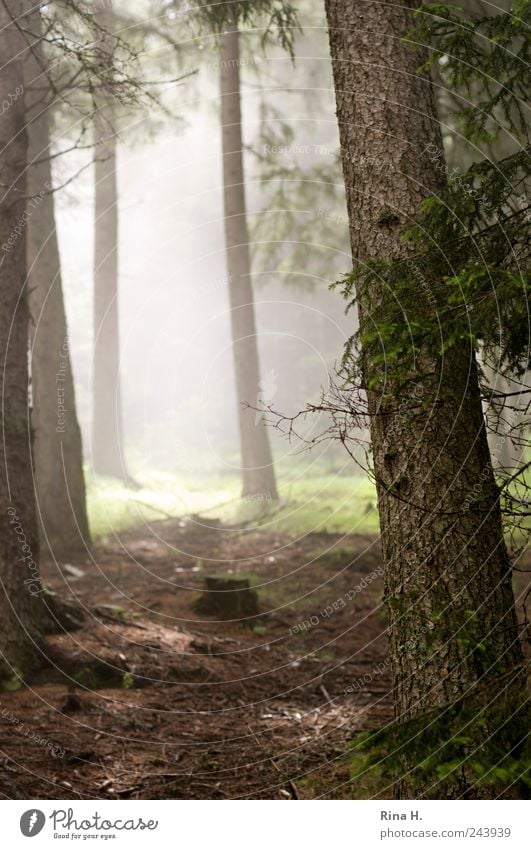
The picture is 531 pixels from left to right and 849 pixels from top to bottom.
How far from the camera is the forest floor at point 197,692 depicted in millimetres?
4125

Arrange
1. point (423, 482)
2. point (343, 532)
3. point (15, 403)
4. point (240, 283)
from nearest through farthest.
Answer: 1. point (423, 482)
2. point (15, 403)
3. point (343, 532)
4. point (240, 283)

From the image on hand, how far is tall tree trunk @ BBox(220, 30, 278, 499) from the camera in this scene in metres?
13.3

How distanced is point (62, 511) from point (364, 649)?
16.6 ft

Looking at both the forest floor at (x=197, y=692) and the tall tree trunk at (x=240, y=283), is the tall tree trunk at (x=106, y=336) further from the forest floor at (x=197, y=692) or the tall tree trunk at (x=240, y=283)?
the forest floor at (x=197, y=692)

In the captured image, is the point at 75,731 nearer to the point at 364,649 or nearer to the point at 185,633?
the point at 185,633

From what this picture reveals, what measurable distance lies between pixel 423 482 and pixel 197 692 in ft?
10.4

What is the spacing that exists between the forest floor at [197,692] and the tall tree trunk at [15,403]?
44cm

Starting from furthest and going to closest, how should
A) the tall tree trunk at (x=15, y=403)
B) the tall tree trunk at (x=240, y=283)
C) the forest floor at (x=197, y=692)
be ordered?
1. the tall tree trunk at (x=240, y=283)
2. the tall tree trunk at (x=15, y=403)
3. the forest floor at (x=197, y=692)

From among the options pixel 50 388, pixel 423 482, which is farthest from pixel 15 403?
pixel 50 388

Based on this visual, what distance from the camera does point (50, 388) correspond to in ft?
33.9

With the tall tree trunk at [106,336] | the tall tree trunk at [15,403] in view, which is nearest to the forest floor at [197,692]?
the tall tree trunk at [15,403]

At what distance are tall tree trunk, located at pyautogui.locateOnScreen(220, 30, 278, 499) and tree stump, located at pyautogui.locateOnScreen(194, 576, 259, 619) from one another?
16.7 feet

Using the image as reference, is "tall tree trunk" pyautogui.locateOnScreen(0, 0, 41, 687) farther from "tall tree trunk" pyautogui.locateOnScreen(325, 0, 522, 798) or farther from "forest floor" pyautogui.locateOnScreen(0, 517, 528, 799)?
"tall tree trunk" pyautogui.locateOnScreen(325, 0, 522, 798)

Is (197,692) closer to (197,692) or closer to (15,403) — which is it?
(197,692)
